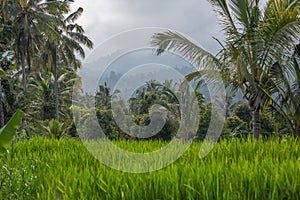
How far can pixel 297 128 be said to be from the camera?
353 inches

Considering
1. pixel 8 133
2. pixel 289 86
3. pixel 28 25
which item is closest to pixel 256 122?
pixel 289 86

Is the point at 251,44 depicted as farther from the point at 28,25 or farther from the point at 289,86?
the point at 28,25

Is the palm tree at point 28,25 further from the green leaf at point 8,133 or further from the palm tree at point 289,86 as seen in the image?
the green leaf at point 8,133

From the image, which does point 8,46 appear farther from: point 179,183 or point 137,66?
point 179,183

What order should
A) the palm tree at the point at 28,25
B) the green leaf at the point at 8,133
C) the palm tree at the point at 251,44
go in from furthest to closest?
the palm tree at the point at 28,25
the palm tree at the point at 251,44
the green leaf at the point at 8,133

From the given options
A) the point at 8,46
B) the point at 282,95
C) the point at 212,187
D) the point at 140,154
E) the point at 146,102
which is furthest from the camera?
the point at 8,46

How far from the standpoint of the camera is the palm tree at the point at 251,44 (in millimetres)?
8289

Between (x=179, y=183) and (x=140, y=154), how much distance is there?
1945 mm

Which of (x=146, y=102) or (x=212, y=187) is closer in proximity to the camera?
(x=212, y=187)

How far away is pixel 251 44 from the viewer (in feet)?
28.3

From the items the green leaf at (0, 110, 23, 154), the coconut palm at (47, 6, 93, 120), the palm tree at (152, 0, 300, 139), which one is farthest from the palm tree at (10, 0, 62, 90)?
the green leaf at (0, 110, 23, 154)

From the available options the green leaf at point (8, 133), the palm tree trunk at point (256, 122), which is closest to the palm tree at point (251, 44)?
the palm tree trunk at point (256, 122)

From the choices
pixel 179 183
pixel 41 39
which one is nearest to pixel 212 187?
pixel 179 183

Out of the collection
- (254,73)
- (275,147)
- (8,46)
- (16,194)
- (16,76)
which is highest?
Answer: (8,46)
